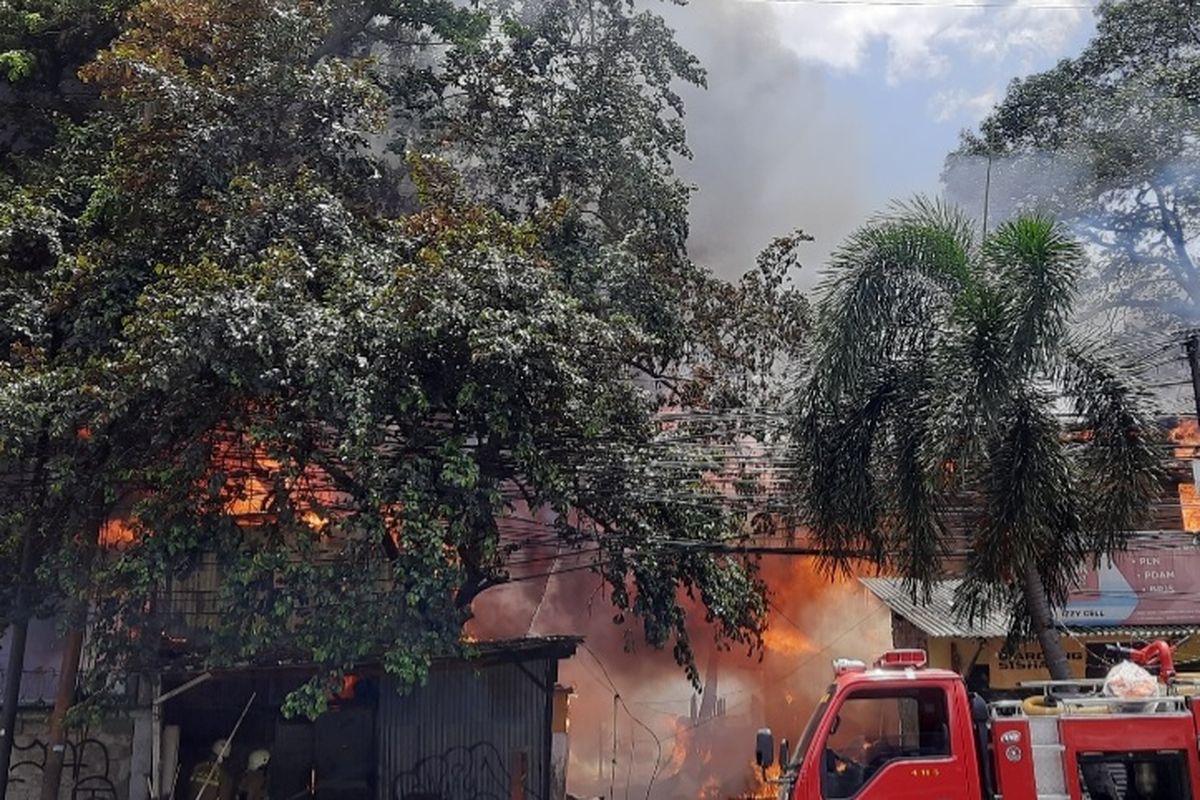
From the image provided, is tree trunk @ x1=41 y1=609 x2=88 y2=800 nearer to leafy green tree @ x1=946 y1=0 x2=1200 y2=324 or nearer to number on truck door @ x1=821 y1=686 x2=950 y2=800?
number on truck door @ x1=821 y1=686 x2=950 y2=800

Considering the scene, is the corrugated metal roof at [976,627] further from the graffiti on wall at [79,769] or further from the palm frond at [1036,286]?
the graffiti on wall at [79,769]

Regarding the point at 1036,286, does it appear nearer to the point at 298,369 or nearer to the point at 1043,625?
the point at 1043,625

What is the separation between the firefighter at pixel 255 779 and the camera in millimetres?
14500

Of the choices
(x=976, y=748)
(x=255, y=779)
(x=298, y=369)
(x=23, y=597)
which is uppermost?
(x=298, y=369)

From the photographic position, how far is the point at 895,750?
24.4 ft

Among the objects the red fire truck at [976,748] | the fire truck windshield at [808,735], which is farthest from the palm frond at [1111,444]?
the fire truck windshield at [808,735]

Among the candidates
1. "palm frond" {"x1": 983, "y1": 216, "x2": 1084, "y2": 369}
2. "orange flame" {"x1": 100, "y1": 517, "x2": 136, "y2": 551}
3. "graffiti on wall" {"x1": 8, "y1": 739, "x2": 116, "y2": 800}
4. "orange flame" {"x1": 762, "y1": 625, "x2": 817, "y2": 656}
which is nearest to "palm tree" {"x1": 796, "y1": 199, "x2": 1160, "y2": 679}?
"palm frond" {"x1": 983, "y1": 216, "x2": 1084, "y2": 369}

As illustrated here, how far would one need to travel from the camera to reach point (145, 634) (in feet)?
42.3

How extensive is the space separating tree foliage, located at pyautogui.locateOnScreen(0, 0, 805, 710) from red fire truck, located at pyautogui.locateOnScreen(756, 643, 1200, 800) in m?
5.10

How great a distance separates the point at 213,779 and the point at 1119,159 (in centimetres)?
2285

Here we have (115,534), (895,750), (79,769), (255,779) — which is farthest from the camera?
(115,534)

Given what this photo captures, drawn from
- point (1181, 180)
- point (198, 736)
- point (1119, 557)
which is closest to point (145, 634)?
point (198, 736)

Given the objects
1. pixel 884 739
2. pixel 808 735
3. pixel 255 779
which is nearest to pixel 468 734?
pixel 255 779

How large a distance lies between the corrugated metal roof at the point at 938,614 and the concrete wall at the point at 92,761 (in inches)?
443
